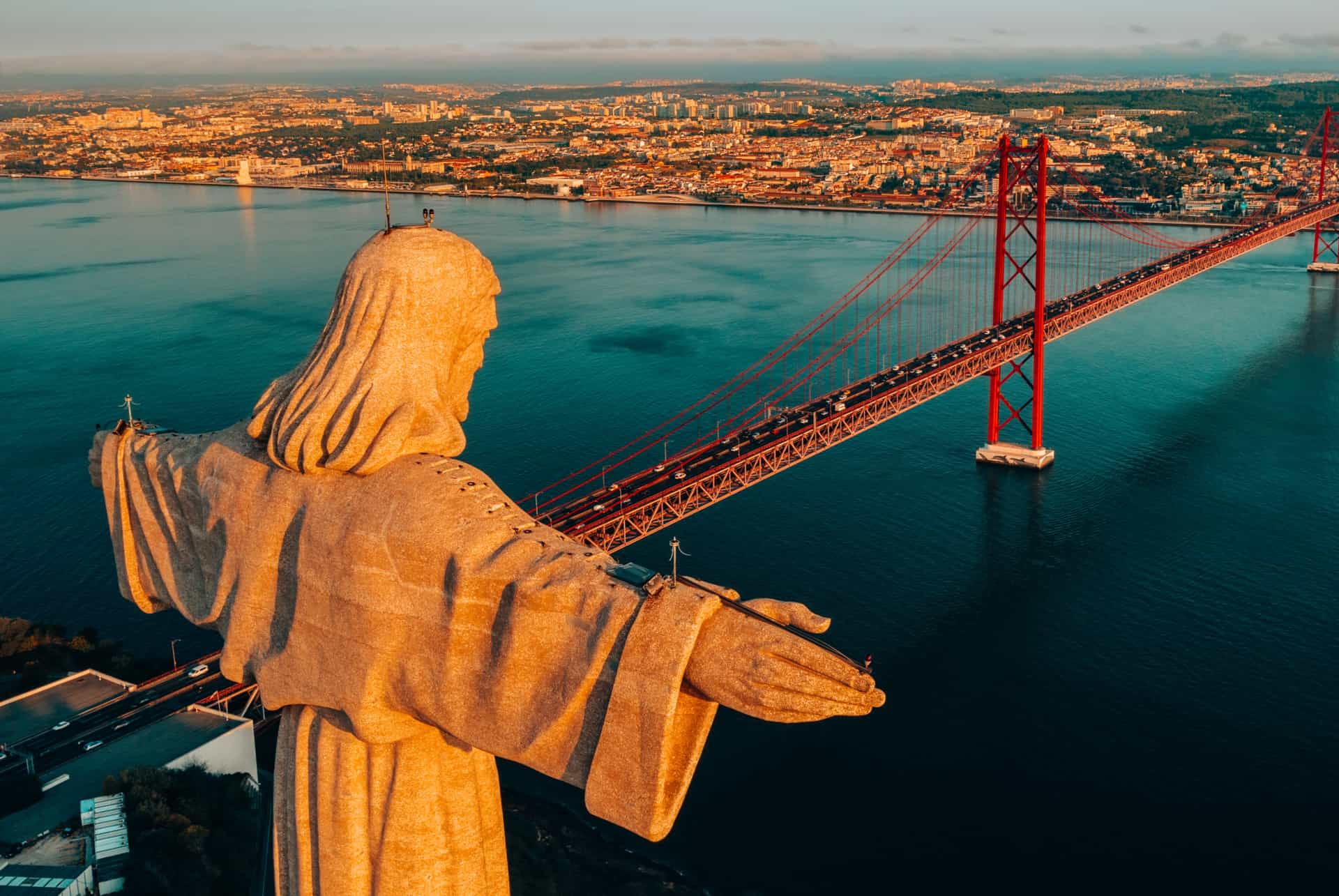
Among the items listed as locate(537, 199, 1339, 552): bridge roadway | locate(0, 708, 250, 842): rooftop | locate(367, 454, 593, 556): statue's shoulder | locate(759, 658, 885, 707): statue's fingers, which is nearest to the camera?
locate(759, 658, 885, 707): statue's fingers

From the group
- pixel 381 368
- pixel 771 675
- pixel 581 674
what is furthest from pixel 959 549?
pixel 771 675

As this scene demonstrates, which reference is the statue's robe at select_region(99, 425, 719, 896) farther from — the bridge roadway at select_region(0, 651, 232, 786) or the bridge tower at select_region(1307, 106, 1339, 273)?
the bridge tower at select_region(1307, 106, 1339, 273)

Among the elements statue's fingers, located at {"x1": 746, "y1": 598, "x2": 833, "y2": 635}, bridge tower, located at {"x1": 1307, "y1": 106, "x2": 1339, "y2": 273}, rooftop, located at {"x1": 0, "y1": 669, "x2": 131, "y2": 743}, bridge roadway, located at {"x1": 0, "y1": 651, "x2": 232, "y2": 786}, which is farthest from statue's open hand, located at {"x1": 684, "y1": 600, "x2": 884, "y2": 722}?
bridge tower, located at {"x1": 1307, "y1": 106, "x2": 1339, "y2": 273}

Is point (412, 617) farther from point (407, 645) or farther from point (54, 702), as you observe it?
point (54, 702)

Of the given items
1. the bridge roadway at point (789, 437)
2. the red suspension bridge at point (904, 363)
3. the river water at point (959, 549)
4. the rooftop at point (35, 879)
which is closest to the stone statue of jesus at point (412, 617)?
the rooftop at point (35, 879)

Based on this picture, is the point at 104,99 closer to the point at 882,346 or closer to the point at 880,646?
the point at 882,346

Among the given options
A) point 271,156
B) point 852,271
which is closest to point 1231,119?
point 852,271

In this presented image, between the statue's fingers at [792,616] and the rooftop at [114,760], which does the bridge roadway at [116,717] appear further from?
the statue's fingers at [792,616]
